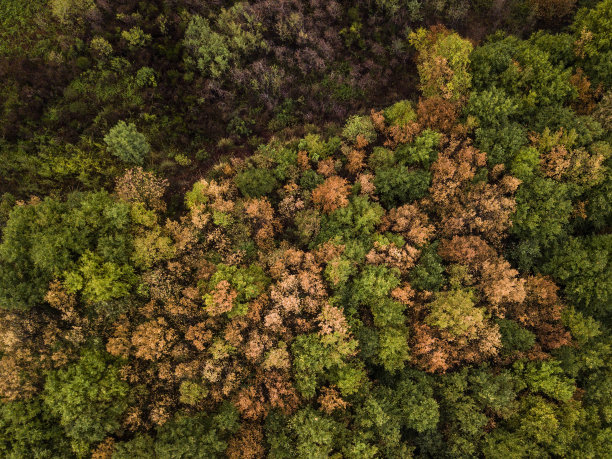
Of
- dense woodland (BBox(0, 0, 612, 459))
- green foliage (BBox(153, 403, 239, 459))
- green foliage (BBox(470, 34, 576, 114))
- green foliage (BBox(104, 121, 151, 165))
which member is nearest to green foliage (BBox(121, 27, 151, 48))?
dense woodland (BBox(0, 0, 612, 459))

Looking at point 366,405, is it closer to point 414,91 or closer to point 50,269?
point 50,269

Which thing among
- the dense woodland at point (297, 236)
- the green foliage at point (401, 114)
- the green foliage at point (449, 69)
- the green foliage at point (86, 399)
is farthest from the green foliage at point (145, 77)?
the green foliage at point (449, 69)

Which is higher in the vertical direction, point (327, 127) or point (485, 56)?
point (485, 56)

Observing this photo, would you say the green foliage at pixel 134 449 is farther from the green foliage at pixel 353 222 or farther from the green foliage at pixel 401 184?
the green foliage at pixel 401 184

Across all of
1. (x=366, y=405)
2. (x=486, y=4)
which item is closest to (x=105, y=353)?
(x=366, y=405)

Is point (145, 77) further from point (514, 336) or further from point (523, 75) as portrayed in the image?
point (514, 336)

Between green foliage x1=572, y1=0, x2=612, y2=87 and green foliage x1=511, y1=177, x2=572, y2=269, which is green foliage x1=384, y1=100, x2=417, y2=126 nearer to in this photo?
green foliage x1=511, y1=177, x2=572, y2=269
